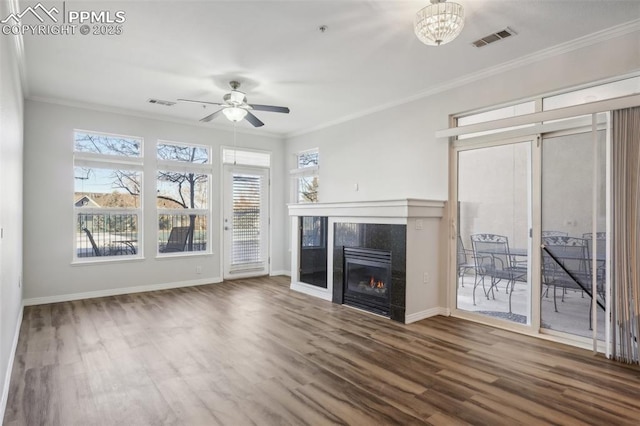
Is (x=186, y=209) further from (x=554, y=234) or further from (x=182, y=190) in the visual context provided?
(x=554, y=234)

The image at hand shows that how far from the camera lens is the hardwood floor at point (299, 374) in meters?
2.24

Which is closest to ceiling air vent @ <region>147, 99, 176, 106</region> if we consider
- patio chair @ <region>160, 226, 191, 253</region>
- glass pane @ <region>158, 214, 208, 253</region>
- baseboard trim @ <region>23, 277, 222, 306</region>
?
glass pane @ <region>158, 214, 208, 253</region>

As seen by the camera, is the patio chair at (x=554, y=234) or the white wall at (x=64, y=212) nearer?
the patio chair at (x=554, y=234)

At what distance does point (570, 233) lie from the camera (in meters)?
3.49

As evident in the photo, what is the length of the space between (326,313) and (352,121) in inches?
124

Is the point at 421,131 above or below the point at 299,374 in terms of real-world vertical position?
above

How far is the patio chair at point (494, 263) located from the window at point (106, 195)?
5.12m

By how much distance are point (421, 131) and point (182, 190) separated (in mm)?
4141

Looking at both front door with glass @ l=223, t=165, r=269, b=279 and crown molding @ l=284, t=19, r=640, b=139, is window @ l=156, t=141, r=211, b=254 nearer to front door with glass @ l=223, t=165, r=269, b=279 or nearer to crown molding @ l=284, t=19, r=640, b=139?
front door with glass @ l=223, t=165, r=269, b=279

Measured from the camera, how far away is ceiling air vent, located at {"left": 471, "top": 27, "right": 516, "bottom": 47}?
314cm

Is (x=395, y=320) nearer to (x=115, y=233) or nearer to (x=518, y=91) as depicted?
(x=518, y=91)

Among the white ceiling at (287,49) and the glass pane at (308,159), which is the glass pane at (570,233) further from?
the glass pane at (308,159)

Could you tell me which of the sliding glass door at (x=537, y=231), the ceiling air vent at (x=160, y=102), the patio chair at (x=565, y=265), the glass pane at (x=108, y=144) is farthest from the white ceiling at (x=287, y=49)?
the patio chair at (x=565, y=265)

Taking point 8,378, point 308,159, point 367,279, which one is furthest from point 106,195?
point 367,279
